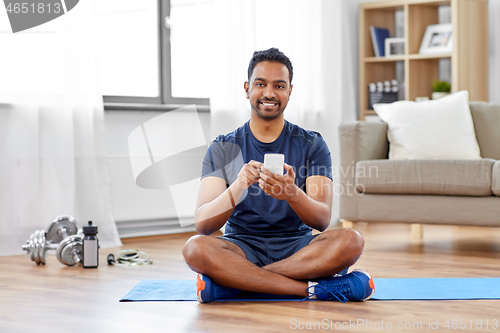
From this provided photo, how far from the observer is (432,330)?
162 cm

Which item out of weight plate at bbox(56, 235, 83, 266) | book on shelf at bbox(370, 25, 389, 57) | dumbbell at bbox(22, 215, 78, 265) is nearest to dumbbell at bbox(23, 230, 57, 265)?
dumbbell at bbox(22, 215, 78, 265)

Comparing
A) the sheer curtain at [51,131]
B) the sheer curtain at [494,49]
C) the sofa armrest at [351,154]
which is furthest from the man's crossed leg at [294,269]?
the sheer curtain at [494,49]

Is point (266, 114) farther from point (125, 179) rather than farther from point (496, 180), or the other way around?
point (125, 179)

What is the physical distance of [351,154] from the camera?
3.46m

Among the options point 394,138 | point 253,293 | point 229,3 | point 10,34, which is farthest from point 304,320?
point 229,3

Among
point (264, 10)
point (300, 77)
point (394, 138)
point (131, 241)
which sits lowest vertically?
point (131, 241)

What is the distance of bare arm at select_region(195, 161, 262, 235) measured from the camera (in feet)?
6.16

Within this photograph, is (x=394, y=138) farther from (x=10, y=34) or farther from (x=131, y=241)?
(x=10, y=34)

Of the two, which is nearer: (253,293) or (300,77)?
(253,293)

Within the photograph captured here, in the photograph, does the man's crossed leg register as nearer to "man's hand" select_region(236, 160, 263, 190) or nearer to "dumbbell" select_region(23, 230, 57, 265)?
"man's hand" select_region(236, 160, 263, 190)

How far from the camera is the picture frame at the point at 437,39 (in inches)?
183

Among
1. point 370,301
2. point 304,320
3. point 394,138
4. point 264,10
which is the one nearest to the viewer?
point 304,320

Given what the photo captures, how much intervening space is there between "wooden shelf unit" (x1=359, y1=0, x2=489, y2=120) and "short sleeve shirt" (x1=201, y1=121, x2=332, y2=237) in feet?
8.97

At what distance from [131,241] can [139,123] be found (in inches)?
28.4
